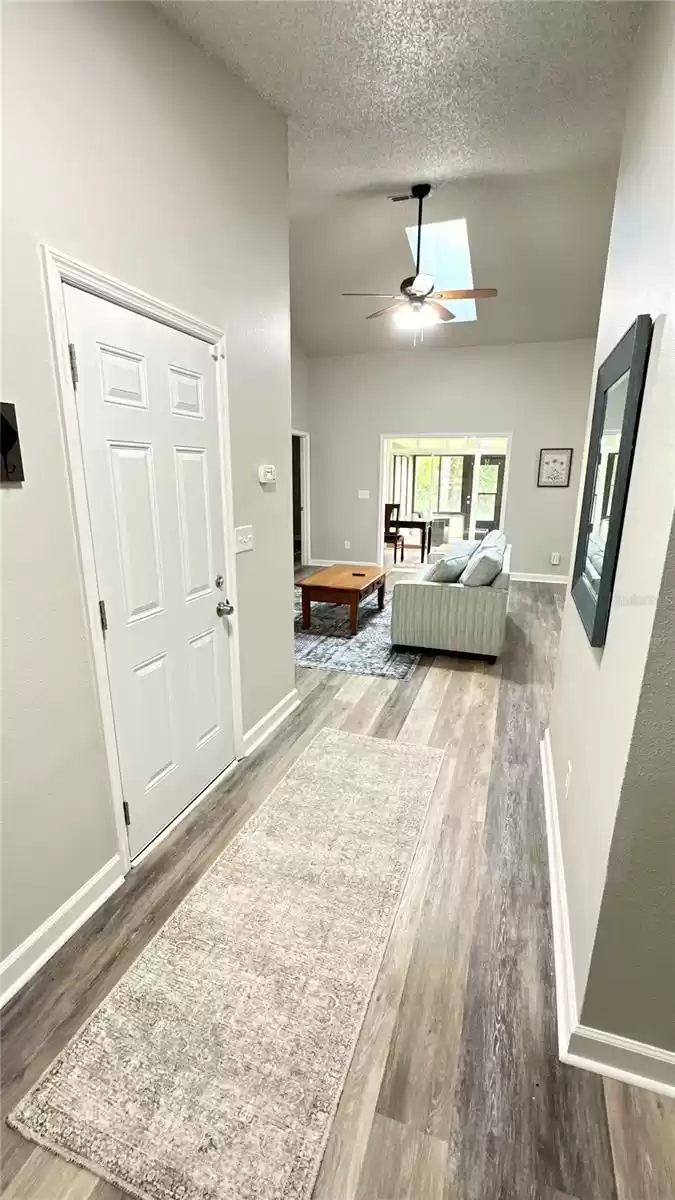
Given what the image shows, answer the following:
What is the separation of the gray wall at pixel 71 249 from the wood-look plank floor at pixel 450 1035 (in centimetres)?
28

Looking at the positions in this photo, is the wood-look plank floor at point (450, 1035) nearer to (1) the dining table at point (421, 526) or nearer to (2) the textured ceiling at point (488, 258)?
(2) the textured ceiling at point (488, 258)

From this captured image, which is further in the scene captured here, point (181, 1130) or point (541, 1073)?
point (541, 1073)

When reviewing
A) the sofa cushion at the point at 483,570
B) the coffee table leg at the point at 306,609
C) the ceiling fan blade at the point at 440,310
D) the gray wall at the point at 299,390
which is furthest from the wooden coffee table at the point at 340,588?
the gray wall at the point at 299,390

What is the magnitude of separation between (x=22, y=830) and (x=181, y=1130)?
34.0 inches

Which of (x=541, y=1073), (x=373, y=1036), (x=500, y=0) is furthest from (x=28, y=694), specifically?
(x=500, y=0)

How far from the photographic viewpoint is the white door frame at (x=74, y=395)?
1472 mm

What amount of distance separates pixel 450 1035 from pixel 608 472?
1.79 m

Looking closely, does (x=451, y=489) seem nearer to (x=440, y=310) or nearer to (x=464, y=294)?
(x=440, y=310)

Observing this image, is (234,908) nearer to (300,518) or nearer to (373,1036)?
(373,1036)

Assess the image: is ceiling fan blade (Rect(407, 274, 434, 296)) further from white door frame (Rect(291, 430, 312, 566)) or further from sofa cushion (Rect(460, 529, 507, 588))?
white door frame (Rect(291, 430, 312, 566))

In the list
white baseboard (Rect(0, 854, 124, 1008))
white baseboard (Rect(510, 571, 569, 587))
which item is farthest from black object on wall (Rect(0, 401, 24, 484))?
white baseboard (Rect(510, 571, 569, 587))

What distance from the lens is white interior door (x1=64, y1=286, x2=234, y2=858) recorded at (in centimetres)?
168

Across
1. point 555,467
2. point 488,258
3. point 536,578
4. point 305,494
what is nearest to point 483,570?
point 488,258

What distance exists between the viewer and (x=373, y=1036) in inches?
55.1
